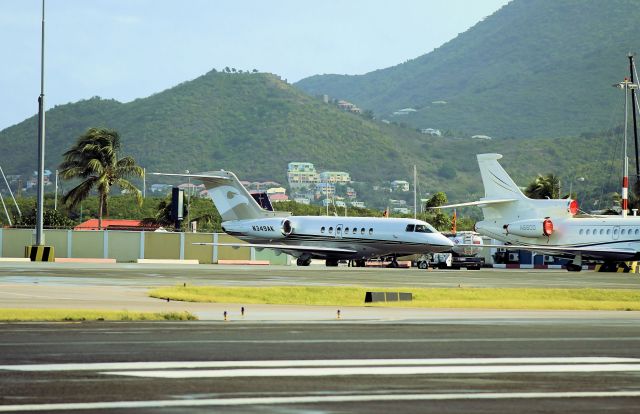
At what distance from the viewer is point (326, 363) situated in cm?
1550

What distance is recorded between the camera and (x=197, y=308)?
27.5 metres

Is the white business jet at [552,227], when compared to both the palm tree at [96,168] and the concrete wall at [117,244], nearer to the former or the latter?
the concrete wall at [117,244]

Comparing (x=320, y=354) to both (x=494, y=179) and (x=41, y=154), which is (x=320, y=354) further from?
(x=494, y=179)

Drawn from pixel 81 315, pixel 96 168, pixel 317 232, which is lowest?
pixel 81 315

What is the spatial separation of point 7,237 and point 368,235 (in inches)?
962

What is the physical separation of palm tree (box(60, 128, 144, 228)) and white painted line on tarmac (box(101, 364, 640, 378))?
Answer: 3518 inches

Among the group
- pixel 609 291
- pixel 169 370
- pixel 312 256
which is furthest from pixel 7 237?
pixel 169 370

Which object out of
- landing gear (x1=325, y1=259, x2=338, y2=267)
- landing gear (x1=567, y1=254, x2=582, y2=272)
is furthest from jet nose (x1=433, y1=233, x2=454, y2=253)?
landing gear (x1=325, y1=259, x2=338, y2=267)

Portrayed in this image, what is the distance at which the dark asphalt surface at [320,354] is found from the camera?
11.7 metres

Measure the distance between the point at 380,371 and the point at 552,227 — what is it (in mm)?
57738


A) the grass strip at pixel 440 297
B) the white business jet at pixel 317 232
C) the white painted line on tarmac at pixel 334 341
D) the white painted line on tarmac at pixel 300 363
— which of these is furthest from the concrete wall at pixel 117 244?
the white painted line on tarmac at pixel 300 363

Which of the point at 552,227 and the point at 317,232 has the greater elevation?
the point at 552,227

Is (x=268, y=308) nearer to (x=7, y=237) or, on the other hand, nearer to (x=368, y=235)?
(x=368, y=235)

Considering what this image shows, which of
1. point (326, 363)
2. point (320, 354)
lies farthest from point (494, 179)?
point (326, 363)
